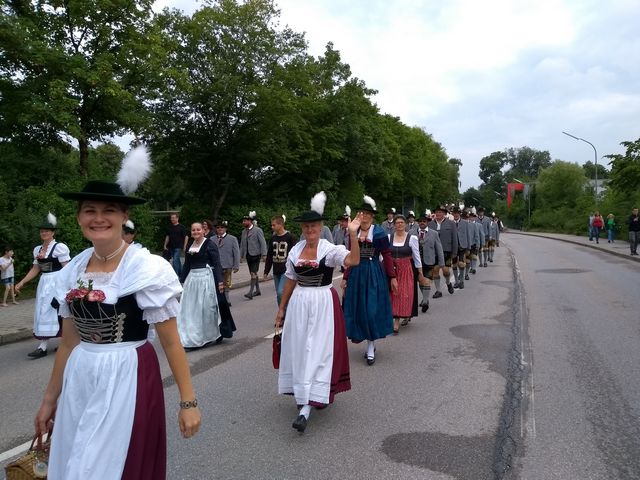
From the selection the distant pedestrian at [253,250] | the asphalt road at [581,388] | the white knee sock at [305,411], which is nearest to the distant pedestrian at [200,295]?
the white knee sock at [305,411]

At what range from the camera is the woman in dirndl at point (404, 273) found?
8.59 meters

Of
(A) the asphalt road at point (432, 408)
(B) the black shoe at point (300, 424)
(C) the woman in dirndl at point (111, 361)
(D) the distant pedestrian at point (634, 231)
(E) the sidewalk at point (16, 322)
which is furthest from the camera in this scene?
(D) the distant pedestrian at point (634, 231)

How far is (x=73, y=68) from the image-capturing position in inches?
595

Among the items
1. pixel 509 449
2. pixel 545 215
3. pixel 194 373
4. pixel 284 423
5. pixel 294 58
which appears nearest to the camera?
pixel 509 449

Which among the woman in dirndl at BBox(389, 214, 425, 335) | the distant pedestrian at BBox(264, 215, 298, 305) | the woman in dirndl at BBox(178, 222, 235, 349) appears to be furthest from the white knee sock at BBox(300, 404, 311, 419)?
the distant pedestrian at BBox(264, 215, 298, 305)

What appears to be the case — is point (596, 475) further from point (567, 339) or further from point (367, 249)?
point (567, 339)

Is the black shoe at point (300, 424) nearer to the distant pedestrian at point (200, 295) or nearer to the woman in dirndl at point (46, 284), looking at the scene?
the distant pedestrian at point (200, 295)

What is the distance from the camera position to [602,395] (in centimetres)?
545

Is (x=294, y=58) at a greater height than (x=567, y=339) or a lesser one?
greater

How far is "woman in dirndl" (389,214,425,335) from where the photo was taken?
8586mm

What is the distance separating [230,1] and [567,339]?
892 inches

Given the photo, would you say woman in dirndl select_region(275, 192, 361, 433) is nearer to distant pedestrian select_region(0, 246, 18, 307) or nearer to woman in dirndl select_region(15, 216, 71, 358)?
woman in dirndl select_region(15, 216, 71, 358)

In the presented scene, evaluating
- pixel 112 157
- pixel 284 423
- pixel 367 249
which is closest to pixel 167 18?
pixel 367 249

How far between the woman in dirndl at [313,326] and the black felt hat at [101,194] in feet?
8.16
